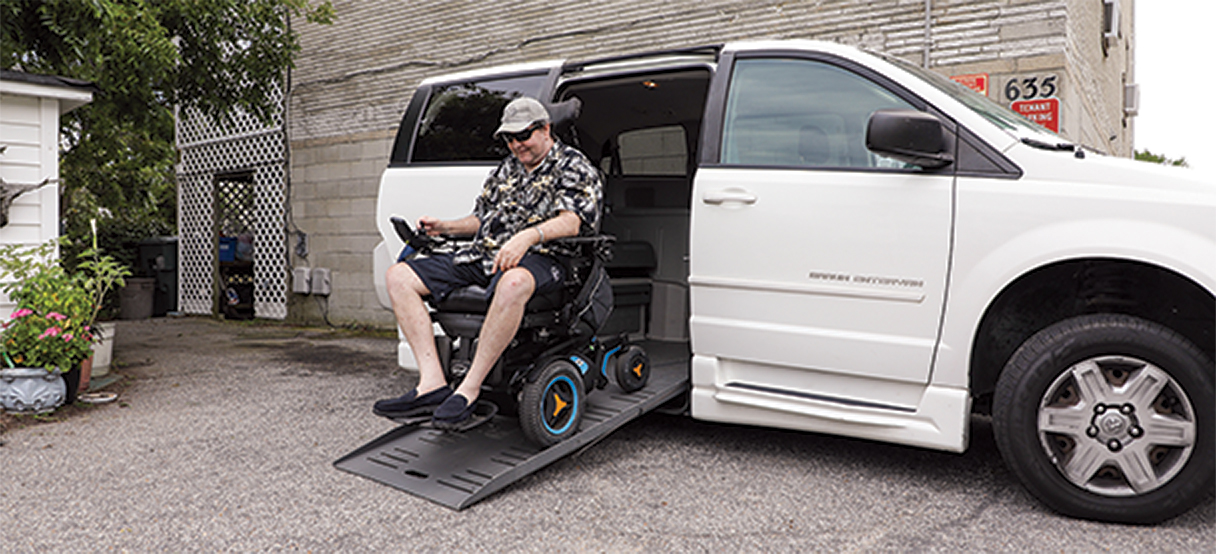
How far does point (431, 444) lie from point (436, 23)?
5983 millimetres

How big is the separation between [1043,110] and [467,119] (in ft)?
12.3

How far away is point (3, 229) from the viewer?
453cm

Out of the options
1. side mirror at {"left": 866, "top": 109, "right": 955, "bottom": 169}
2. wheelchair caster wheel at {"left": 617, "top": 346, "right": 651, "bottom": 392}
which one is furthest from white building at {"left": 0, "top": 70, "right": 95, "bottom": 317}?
side mirror at {"left": 866, "top": 109, "right": 955, "bottom": 169}

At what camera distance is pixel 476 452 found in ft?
9.89

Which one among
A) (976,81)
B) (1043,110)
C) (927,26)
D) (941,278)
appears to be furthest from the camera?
(927,26)

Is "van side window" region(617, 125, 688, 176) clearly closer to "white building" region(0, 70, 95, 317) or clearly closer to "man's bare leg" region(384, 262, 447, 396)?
"man's bare leg" region(384, 262, 447, 396)

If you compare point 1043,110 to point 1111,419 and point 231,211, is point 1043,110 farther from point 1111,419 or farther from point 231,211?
point 231,211

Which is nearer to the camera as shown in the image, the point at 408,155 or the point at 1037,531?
the point at 1037,531

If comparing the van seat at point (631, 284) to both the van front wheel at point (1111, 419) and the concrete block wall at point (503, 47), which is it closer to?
the van front wheel at point (1111, 419)

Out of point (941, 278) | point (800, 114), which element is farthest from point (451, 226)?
point (941, 278)

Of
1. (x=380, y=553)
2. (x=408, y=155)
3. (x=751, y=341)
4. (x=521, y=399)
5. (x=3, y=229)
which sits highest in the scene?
(x=408, y=155)

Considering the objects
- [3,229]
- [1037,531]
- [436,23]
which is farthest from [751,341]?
[436,23]

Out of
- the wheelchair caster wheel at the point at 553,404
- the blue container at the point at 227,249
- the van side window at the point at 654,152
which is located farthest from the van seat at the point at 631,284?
the blue container at the point at 227,249

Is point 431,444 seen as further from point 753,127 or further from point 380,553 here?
point 753,127
